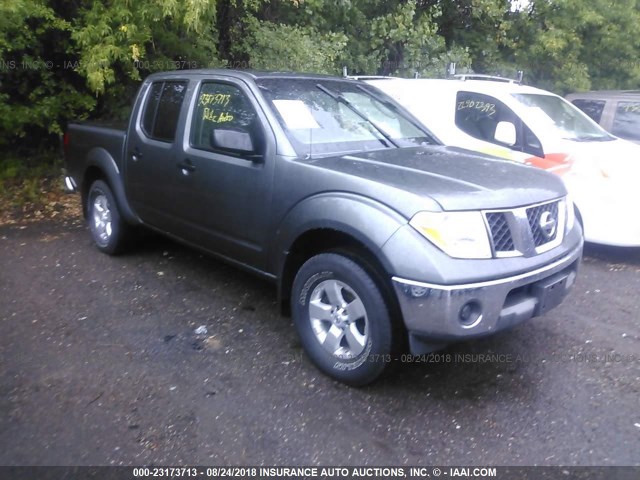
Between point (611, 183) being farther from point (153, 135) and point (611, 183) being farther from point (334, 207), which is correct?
point (153, 135)

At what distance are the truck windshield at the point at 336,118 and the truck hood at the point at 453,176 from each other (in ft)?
0.51

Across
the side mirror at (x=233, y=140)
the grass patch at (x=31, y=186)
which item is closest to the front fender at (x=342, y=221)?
the side mirror at (x=233, y=140)

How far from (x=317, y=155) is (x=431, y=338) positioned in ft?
4.77

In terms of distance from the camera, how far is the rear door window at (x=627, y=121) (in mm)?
8094

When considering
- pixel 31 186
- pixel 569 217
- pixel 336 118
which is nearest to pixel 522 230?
pixel 569 217

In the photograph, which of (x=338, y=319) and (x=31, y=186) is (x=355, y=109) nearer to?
(x=338, y=319)

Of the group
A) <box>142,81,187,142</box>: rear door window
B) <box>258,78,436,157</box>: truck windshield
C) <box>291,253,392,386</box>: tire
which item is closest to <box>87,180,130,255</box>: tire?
<box>142,81,187,142</box>: rear door window

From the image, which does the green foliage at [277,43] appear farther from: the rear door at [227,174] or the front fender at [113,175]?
the rear door at [227,174]

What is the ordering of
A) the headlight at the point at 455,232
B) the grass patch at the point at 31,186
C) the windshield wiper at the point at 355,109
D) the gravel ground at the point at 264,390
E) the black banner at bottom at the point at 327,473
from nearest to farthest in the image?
the black banner at bottom at the point at 327,473
the gravel ground at the point at 264,390
the headlight at the point at 455,232
the windshield wiper at the point at 355,109
the grass patch at the point at 31,186

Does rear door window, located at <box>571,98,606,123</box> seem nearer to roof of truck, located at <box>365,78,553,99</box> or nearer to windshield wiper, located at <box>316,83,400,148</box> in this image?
roof of truck, located at <box>365,78,553,99</box>

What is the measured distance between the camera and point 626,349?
13.9ft

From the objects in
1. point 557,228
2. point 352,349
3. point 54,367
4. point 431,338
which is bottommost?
point 54,367

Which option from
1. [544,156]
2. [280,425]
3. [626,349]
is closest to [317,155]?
[280,425]

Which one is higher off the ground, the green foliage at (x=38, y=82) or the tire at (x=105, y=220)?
the green foliage at (x=38, y=82)
